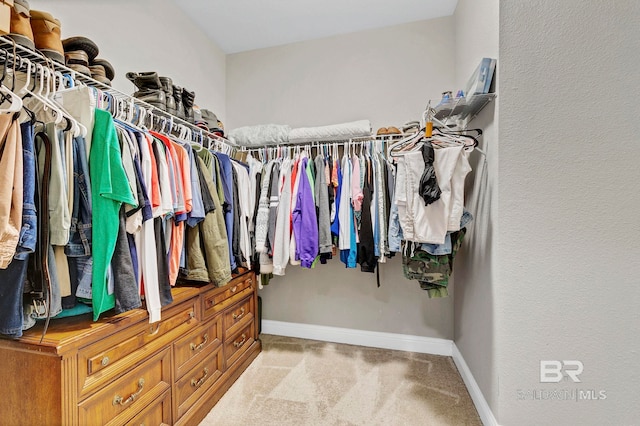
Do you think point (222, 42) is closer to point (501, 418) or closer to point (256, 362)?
point (256, 362)

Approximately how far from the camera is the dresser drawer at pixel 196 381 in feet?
4.57

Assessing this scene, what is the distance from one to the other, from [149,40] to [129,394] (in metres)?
2.20

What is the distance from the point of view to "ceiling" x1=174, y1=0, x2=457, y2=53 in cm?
213

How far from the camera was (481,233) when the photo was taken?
1569 millimetres

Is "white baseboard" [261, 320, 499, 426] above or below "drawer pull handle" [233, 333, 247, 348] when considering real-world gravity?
below

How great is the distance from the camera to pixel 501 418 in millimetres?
1324

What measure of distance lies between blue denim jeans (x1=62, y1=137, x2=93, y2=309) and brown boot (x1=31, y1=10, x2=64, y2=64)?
16.3 inches

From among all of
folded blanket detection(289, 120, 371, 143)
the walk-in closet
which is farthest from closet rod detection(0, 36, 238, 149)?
folded blanket detection(289, 120, 371, 143)

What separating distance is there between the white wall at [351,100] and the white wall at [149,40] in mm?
282

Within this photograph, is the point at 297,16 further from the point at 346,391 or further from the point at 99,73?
the point at 346,391

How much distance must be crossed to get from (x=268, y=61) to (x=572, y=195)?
2.61 m

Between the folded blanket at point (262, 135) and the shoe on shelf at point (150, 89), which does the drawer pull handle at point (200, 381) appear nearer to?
the shoe on shelf at point (150, 89)

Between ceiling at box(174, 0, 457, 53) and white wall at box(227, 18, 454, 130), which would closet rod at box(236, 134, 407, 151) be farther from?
ceiling at box(174, 0, 457, 53)

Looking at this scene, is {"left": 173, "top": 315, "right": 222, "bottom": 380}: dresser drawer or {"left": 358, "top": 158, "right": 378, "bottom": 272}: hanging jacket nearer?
{"left": 173, "top": 315, "right": 222, "bottom": 380}: dresser drawer
